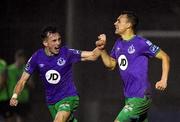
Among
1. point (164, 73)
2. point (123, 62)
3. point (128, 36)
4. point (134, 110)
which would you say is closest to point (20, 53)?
point (128, 36)

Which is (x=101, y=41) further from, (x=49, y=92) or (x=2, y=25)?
(x=2, y=25)

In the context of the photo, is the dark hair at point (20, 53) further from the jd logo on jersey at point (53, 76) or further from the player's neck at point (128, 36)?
the player's neck at point (128, 36)

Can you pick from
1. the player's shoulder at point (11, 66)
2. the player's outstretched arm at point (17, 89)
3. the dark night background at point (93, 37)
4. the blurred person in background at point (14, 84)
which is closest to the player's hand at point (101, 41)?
the player's outstretched arm at point (17, 89)

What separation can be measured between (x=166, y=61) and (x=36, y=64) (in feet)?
6.29

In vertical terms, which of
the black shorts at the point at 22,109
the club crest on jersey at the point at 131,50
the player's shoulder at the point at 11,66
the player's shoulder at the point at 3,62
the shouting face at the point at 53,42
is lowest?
the black shorts at the point at 22,109

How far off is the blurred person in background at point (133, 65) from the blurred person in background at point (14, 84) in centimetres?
369

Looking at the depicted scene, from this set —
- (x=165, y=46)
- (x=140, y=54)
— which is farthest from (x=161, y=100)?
(x=140, y=54)

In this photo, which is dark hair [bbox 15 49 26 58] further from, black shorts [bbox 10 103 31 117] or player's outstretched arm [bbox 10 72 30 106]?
player's outstretched arm [bbox 10 72 30 106]

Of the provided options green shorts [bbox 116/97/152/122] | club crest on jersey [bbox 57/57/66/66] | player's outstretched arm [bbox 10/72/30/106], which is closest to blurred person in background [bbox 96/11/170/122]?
green shorts [bbox 116/97/152/122]

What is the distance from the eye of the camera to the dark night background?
45.5 feet

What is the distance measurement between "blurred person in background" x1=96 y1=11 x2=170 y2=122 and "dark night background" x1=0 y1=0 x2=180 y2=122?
308 centimetres

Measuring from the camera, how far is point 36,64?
1130cm

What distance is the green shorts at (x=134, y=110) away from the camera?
1037cm

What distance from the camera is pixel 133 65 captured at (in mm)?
10602
